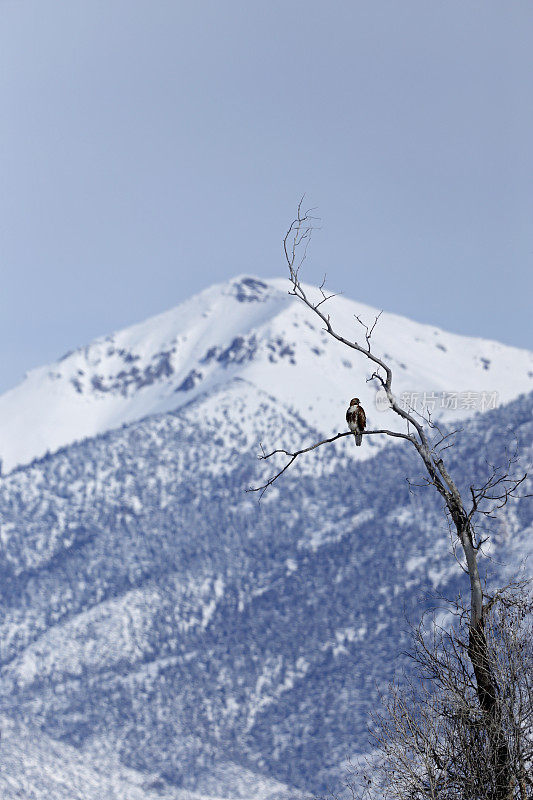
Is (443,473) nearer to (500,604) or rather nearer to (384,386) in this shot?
(384,386)

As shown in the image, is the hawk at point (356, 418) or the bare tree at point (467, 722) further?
the bare tree at point (467, 722)

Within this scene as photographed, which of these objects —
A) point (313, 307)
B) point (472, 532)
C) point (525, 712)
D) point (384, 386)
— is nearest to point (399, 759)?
point (525, 712)

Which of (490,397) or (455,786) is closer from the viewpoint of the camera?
(455,786)

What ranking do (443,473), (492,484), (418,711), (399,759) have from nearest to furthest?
1. (443,473)
2. (492,484)
3. (399,759)
4. (418,711)

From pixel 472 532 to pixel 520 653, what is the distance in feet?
8.16

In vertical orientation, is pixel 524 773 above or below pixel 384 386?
below

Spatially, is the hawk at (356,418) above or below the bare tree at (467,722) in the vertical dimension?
above

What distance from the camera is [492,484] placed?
51.2 feet

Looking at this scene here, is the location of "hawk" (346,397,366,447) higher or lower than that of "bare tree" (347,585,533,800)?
higher

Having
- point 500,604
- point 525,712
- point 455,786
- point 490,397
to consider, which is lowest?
point 455,786

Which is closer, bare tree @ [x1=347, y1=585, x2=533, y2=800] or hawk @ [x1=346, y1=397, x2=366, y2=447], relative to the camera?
hawk @ [x1=346, y1=397, x2=366, y2=447]

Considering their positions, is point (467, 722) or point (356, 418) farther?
point (467, 722)

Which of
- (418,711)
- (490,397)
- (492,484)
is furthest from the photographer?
(490,397)

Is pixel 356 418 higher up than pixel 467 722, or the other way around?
pixel 356 418
